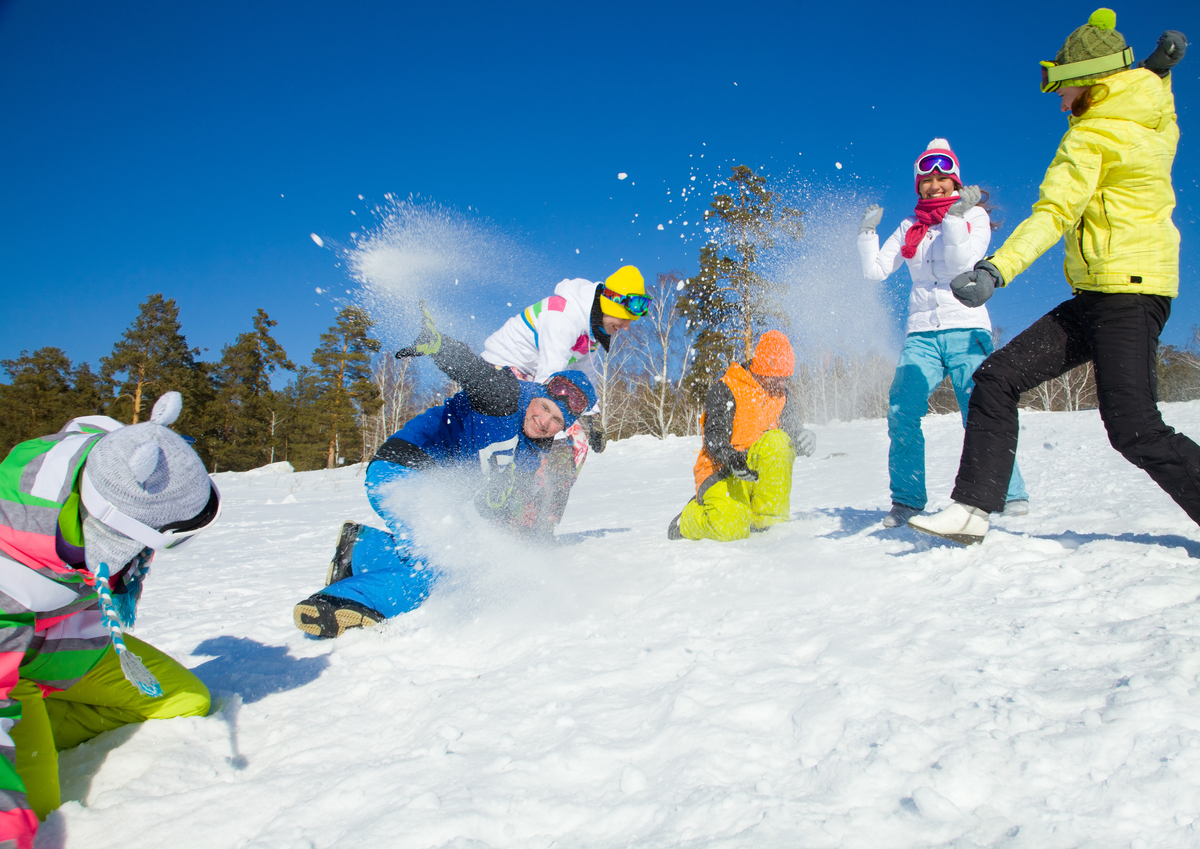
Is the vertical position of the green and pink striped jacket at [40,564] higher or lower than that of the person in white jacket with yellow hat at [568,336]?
lower

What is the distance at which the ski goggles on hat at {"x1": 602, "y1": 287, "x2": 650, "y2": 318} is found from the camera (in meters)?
3.55

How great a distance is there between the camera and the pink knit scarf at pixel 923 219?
322 centimetres

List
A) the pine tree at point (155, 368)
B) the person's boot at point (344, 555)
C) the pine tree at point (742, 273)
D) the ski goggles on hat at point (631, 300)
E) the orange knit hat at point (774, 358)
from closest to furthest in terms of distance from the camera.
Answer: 1. the person's boot at point (344, 555)
2. the ski goggles on hat at point (631, 300)
3. the orange knit hat at point (774, 358)
4. the pine tree at point (742, 273)
5. the pine tree at point (155, 368)

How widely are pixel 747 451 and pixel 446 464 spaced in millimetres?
1755

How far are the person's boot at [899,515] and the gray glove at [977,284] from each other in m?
1.51

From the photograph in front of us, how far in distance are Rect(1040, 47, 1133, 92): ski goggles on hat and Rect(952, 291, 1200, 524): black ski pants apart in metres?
0.72

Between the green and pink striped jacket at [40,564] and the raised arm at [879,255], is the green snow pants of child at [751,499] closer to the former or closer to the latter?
the raised arm at [879,255]

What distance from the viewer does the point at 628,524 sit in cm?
486

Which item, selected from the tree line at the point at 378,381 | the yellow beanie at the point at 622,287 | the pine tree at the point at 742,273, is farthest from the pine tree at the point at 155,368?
the yellow beanie at the point at 622,287

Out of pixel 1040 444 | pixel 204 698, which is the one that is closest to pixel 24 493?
pixel 204 698

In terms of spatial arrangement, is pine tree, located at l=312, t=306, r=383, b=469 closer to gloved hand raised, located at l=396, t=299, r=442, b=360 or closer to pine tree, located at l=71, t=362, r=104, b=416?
pine tree, located at l=71, t=362, r=104, b=416

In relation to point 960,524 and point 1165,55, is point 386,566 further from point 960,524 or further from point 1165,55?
point 1165,55

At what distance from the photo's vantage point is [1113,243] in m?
2.12

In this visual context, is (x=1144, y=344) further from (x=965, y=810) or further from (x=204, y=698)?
(x=204, y=698)
